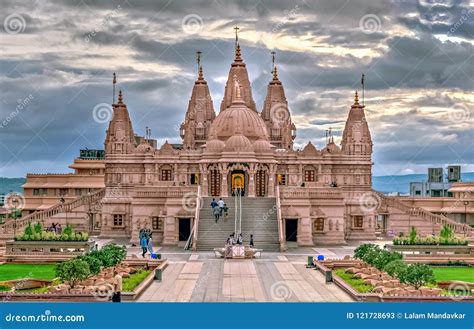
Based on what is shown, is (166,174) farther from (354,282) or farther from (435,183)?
(435,183)

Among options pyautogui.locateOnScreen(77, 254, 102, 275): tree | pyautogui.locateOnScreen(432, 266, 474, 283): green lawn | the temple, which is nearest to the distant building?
the temple

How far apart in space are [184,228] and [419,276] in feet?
93.9

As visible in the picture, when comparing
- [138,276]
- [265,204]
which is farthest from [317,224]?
[138,276]

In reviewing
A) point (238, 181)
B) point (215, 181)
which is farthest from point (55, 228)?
point (238, 181)

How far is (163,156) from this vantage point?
254 ft

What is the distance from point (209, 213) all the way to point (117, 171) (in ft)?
73.0

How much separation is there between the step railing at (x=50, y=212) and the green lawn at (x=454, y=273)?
34137 millimetres

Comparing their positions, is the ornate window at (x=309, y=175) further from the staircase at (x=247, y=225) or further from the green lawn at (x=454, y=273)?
the green lawn at (x=454, y=273)

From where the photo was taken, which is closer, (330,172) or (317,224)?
(317,224)

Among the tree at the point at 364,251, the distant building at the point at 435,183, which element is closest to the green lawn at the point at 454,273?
the tree at the point at 364,251

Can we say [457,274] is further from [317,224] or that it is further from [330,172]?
[330,172]

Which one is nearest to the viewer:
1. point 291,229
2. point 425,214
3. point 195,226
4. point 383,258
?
point 383,258

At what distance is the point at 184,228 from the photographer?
58250 mm

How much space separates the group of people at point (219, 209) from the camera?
56.4 meters
